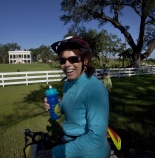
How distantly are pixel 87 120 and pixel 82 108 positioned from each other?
111 millimetres

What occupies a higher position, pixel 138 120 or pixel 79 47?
pixel 79 47

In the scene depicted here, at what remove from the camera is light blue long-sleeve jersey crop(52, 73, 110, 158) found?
4.67 feet

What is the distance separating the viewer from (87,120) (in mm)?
1501

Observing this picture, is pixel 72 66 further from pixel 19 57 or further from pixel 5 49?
pixel 5 49

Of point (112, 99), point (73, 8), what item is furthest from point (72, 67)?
point (73, 8)

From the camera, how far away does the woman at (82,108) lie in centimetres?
143

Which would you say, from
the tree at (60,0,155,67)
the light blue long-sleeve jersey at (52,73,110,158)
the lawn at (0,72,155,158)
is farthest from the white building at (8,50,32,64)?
the light blue long-sleeve jersey at (52,73,110,158)

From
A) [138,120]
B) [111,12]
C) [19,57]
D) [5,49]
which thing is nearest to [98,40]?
[111,12]

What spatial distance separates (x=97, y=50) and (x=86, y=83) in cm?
4363

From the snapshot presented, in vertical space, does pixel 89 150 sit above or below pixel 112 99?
above

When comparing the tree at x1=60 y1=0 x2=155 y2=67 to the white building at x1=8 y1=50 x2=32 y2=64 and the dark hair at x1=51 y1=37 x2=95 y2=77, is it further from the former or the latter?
the white building at x1=8 y1=50 x2=32 y2=64

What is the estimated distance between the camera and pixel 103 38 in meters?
44.8

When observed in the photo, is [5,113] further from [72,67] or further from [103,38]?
[103,38]

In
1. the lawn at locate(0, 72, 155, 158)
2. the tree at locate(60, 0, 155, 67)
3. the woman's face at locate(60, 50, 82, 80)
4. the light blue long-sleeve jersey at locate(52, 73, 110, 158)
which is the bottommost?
the lawn at locate(0, 72, 155, 158)
